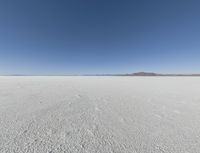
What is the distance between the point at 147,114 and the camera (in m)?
3.17

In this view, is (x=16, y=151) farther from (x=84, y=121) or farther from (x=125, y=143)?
(x=125, y=143)

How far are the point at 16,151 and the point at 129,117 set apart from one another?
2.50 meters

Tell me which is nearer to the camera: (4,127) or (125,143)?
(125,143)

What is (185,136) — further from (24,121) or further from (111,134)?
(24,121)

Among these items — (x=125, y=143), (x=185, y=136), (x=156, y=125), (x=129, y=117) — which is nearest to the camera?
(x=125, y=143)

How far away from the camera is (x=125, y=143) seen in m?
1.85

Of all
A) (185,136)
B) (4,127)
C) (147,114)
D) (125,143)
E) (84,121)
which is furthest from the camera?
(147,114)

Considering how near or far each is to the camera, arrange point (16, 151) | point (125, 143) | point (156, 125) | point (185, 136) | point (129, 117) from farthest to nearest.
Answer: point (129, 117) → point (156, 125) → point (185, 136) → point (125, 143) → point (16, 151)

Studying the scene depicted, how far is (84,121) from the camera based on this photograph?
271 centimetres

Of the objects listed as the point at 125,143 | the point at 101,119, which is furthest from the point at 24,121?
the point at 125,143

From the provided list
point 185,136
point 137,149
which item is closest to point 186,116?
point 185,136

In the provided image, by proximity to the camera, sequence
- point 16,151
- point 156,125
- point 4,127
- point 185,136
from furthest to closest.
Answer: point 156,125 → point 4,127 → point 185,136 → point 16,151

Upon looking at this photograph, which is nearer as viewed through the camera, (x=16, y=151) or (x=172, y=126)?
A: (x=16, y=151)

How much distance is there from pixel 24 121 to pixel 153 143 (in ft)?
9.50
